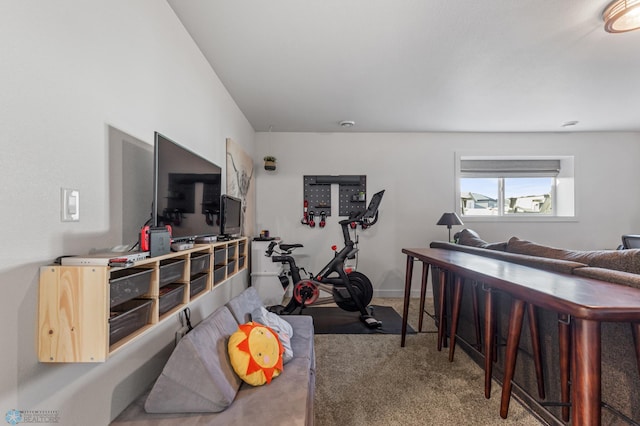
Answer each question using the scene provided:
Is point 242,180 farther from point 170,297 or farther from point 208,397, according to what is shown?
point 208,397

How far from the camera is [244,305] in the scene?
1.94 metres

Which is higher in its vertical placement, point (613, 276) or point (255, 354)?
point (613, 276)

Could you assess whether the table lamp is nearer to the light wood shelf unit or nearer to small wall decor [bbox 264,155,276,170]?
small wall decor [bbox 264,155,276,170]

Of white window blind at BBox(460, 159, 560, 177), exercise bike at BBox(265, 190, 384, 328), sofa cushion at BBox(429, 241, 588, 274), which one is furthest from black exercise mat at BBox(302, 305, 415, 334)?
white window blind at BBox(460, 159, 560, 177)

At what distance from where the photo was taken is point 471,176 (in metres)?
4.56

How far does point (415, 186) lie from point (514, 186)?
156 cm

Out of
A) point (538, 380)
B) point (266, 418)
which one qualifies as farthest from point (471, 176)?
point (266, 418)

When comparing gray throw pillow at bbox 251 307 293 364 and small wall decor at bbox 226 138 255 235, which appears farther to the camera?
small wall decor at bbox 226 138 255 235

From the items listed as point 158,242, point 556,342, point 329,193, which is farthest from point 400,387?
point 329,193

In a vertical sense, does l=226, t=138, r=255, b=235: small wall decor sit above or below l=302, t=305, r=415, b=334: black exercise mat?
above

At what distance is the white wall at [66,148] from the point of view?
87 centimetres

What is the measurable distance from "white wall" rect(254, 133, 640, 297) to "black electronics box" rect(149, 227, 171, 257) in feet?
10.3

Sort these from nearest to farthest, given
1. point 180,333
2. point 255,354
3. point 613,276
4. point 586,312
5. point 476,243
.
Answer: point 586,312
point 613,276
point 255,354
point 180,333
point 476,243

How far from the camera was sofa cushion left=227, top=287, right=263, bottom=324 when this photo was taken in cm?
179
